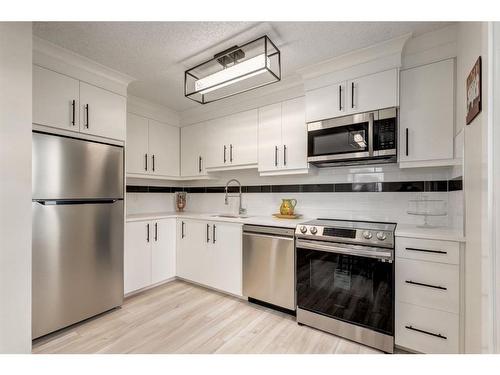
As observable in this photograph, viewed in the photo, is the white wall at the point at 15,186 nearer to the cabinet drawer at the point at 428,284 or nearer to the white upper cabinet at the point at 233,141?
the white upper cabinet at the point at 233,141

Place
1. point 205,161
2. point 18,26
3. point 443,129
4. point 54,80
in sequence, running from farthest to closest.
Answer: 1. point 205,161
2. point 54,80
3. point 443,129
4. point 18,26

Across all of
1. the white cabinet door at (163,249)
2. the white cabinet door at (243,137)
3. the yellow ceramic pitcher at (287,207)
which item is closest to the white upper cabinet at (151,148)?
the white cabinet door at (163,249)

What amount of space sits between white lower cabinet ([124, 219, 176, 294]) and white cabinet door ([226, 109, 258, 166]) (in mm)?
1209

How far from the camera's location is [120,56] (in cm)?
201

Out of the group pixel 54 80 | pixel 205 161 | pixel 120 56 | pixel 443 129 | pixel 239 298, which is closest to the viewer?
pixel 443 129

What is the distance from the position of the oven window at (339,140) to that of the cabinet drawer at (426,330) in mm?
1265

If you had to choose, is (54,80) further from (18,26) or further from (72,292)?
(72,292)

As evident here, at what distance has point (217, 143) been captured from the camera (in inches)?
119

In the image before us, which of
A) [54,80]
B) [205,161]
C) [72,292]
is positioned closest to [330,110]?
[205,161]

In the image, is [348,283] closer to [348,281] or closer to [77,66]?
[348,281]

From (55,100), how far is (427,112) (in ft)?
9.88

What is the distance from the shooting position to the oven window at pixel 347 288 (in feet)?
5.51

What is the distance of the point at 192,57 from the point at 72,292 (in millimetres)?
2276

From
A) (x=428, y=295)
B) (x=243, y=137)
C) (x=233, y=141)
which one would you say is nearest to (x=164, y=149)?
(x=233, y=141)
